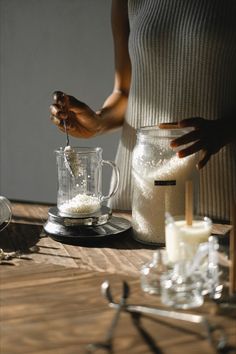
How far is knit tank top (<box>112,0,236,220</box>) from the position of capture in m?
1.49

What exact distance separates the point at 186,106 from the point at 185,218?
637mm

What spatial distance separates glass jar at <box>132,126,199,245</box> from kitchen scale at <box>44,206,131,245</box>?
7 cm

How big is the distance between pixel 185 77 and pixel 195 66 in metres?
0.04

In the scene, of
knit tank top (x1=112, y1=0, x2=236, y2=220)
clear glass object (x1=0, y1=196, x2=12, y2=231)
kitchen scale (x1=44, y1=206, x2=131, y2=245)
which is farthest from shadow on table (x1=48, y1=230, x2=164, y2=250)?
knit tank top (x1=112, y1=0, x2=236, y2=220)

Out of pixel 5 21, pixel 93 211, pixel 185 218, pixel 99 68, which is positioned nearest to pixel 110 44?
pixel 99 68

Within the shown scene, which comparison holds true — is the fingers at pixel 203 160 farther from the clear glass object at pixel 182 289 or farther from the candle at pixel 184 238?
the clear glass object at pixel 182 289

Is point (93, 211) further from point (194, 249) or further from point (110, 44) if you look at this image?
point (110, 44)

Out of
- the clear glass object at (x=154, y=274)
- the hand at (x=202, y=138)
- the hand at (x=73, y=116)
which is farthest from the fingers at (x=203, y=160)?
the hand at (x=73, y=116)

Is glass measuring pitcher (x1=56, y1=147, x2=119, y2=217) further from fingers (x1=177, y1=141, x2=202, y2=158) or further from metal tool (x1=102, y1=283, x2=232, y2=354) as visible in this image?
metal tool (x1=102, y1=283, x2=232, y2=354)

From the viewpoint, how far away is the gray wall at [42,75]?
2.89 m

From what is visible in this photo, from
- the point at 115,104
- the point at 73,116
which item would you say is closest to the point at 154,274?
the point at 73,116

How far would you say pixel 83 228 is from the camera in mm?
1171

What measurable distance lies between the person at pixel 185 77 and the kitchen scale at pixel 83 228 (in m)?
0.30

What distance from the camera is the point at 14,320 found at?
0.81 meters
